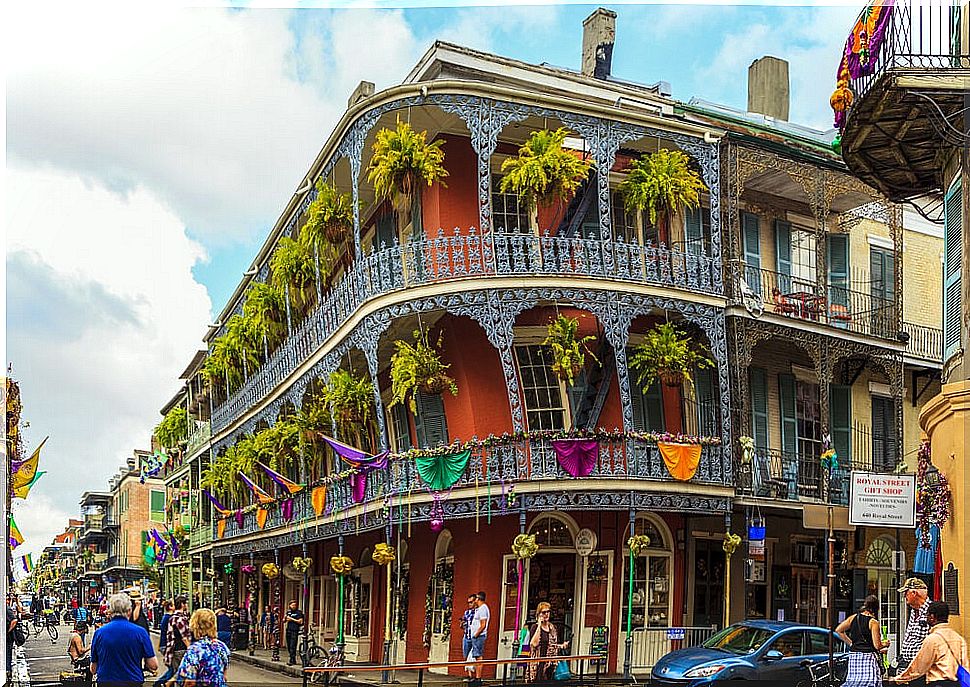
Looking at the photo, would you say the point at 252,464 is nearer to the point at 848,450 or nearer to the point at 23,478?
the point at 23,478

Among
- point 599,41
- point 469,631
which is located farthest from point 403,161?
point 469,631

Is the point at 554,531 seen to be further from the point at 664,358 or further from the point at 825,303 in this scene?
the point at 825,303

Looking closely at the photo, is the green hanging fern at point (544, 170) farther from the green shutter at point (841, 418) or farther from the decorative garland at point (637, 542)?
the green shutter at point (841, 418)

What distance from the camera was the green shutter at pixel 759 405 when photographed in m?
21.4

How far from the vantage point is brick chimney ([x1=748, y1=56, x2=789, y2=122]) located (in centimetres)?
2527

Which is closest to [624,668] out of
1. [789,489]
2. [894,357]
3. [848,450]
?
[789,489]

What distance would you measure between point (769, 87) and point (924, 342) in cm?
623

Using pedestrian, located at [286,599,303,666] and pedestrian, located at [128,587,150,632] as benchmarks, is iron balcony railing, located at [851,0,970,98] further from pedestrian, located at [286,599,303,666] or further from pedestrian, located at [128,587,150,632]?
pedestrian, located at [286,599,303,666]

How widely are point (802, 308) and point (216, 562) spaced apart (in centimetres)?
2485

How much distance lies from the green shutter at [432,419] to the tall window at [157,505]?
146ft

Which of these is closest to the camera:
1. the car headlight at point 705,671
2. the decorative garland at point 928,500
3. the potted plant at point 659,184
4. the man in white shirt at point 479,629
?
the decorative garland at point 928,500

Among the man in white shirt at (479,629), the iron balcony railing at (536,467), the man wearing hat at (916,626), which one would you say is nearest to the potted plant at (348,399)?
the iron balcony railing at (536,467)

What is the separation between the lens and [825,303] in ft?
73.4

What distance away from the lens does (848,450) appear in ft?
74.0
